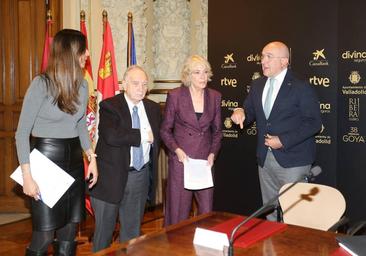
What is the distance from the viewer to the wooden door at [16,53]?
17.3ft

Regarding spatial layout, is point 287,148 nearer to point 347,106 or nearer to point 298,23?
point 347,106

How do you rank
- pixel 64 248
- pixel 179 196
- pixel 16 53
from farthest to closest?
pixel 16 53 < pixel 179 196 < pixel 64 248

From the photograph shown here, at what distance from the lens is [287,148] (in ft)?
11.2

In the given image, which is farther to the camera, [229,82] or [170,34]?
[170,34]

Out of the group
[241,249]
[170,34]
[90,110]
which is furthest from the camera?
[170,34]

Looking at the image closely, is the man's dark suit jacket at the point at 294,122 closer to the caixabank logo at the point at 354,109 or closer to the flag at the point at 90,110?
the caixabank logo at the point at 354,109

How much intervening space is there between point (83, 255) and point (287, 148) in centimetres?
193

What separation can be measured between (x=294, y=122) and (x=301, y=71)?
1.07 metres

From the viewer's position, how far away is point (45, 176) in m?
2.56

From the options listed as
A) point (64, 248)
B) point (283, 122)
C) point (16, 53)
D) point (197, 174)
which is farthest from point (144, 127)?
point (16, 53)

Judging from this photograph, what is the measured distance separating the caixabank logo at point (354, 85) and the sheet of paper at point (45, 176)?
2724 mm

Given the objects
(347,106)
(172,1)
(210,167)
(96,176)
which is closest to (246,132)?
(347,106)

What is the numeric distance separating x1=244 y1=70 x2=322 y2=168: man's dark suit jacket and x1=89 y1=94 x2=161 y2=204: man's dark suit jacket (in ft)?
3.62

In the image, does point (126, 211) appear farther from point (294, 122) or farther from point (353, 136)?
point (353, 136)
